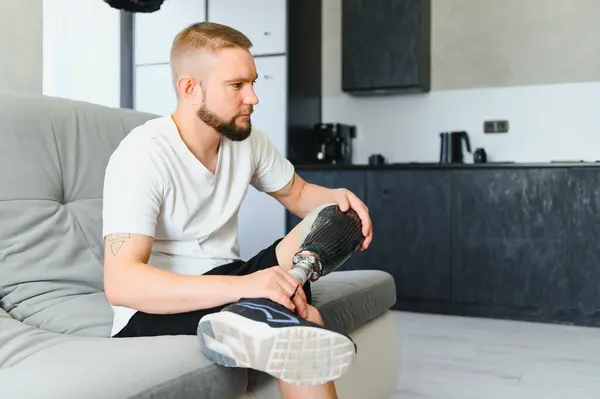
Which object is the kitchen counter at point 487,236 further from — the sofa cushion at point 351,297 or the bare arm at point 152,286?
the bare arm at point 152,286

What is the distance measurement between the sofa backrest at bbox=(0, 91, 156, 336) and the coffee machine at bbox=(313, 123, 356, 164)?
2790 mm

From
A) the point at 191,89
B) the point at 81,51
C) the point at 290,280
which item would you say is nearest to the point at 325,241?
the point at 290,280

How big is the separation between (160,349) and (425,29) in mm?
3599

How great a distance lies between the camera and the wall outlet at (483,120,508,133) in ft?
13.8

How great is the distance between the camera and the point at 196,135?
149 centimetres

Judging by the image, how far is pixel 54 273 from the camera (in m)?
1.59

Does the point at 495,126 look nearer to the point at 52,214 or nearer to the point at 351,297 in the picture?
the point at 351,297

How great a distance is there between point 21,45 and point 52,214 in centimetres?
95

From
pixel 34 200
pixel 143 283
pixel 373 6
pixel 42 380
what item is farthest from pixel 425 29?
pixel 42 380

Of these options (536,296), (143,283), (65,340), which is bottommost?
(536,296)

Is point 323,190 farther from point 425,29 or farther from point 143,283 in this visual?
point 425,29

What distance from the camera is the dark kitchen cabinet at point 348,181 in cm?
405

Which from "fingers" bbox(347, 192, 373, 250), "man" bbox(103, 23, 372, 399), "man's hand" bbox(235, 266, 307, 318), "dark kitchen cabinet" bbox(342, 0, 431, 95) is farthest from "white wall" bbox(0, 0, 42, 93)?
"dark kitchen cabinet" bbox(342, 0, 431, 95)

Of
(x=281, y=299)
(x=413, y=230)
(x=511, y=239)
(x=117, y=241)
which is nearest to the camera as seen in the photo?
(x=281, y=299)
